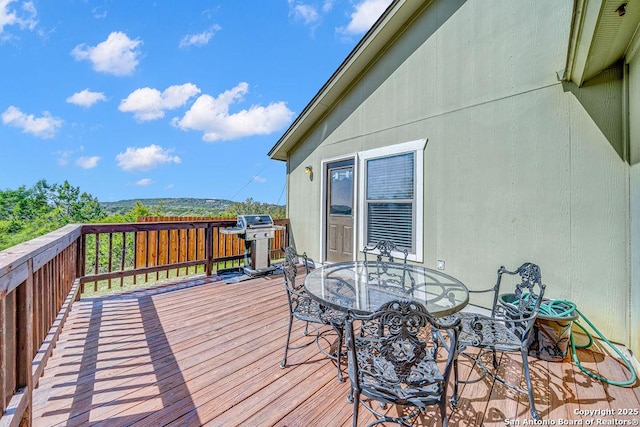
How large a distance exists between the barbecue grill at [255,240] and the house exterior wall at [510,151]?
269cm

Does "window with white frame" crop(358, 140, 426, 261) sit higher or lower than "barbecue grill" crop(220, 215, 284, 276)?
higher

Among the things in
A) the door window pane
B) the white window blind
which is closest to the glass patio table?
the white window blind

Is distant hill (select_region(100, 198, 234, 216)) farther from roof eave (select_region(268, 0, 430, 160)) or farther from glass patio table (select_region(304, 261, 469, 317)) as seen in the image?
glass patio table (select_region(304, 261, 469, 317))

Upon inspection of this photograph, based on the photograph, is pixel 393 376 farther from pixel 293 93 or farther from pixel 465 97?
pixel 293 93

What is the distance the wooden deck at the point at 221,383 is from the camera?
1.66 metres

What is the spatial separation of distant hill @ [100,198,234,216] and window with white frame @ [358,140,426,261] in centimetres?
745

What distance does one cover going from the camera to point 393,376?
1.39 meters

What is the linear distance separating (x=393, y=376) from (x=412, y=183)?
299 centimetres

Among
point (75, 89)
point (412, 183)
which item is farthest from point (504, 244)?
point (75, 89)

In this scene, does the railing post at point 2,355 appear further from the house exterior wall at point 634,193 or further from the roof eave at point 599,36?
the house exterior wall at point 634,193

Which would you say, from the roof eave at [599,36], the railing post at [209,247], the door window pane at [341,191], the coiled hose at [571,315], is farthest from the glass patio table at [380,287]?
the railing post at [209,247]

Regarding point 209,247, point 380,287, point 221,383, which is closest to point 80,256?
point 209,247

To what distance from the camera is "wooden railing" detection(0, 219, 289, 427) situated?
1.25 metres

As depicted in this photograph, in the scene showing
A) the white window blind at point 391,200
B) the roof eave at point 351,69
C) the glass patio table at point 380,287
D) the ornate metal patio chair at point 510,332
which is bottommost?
the ornate metal patio chair at point 510,332
